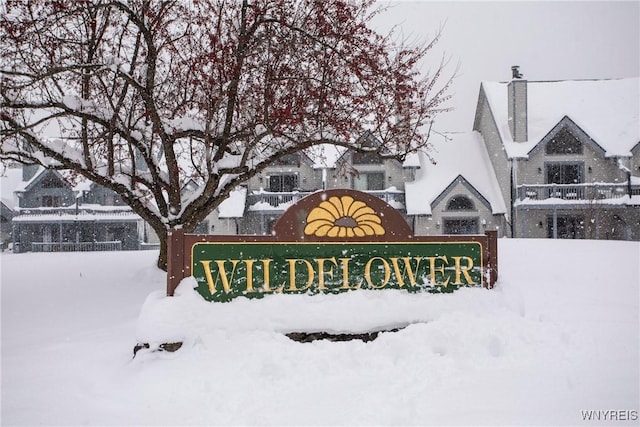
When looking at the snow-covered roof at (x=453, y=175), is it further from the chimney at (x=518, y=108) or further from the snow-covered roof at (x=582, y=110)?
the chimney at (x=518, y=108)

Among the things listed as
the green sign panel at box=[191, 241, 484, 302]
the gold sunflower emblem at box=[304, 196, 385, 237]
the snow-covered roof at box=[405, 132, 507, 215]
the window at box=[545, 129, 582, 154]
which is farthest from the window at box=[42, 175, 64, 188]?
the gold sunflower emblem at box=[304, 196, 385, 237]

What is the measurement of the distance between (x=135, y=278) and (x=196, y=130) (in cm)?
322

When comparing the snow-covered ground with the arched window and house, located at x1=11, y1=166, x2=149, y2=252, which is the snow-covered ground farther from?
house, located at x1=11, y1=166, x2=149, y2=252

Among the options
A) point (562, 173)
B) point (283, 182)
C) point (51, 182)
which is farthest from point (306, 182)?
point (51, 182)

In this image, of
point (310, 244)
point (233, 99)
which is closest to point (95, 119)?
point (233, 99)

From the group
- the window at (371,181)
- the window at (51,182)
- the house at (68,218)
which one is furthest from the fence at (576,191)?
the window at (51,182)

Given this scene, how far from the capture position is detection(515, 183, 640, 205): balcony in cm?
2441

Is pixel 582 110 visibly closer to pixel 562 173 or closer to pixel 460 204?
pixel 562 173

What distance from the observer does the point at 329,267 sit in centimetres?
626

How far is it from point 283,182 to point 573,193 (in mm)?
15296

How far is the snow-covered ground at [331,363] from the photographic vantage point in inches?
167

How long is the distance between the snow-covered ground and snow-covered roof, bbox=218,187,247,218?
1846cm

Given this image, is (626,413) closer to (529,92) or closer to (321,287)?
(321,287)

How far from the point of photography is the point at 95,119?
8586 millimetres
